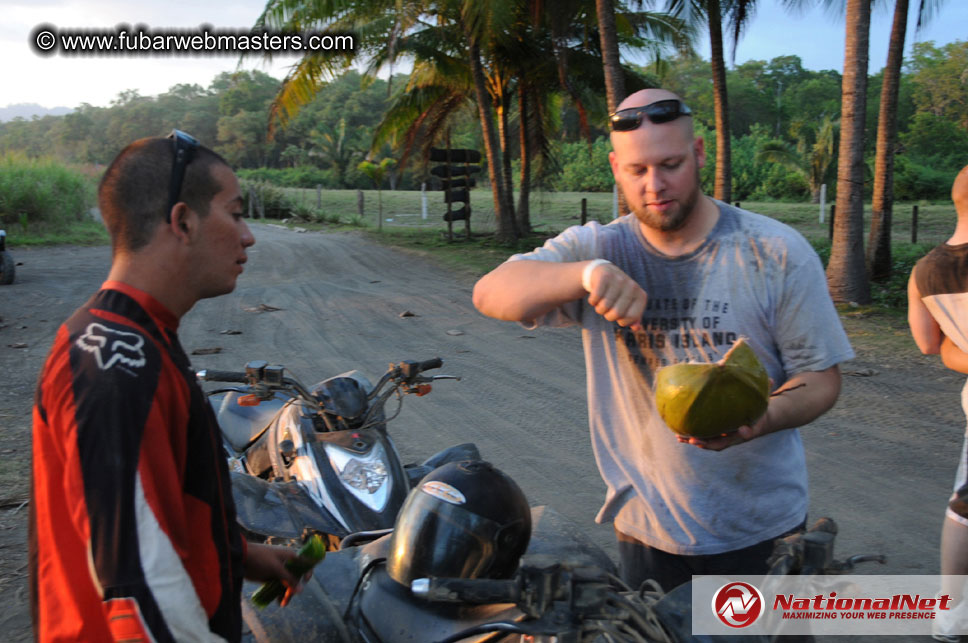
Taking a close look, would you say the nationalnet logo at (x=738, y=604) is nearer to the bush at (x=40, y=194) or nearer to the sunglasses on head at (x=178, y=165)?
the sunglasses on head at (x=178, y=165)

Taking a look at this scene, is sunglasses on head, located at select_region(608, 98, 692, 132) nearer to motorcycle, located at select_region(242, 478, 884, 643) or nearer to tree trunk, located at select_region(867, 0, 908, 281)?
motorcycle, located at select_region(242, 478, 884, 643)

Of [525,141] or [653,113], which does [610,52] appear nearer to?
[525,141]

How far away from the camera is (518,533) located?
213cm

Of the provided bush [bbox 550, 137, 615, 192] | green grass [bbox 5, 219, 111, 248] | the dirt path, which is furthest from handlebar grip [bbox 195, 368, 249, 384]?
bush [bbox 550, 137, 615, 192]

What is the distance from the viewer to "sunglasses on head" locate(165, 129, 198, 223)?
169 cm

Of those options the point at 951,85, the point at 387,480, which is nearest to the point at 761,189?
the point at 951,85

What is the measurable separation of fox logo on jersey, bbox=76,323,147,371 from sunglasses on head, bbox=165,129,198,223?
11.3 inches

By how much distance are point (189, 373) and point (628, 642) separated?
1.08 metres

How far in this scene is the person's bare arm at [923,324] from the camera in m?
3.55

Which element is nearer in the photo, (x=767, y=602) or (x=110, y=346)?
(x=110, y=346)

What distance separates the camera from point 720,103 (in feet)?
48.0

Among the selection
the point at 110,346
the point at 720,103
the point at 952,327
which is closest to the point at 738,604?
the point at 110,346

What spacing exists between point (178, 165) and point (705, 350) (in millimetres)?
1428

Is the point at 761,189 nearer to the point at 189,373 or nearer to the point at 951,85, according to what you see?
the point at 951,85
